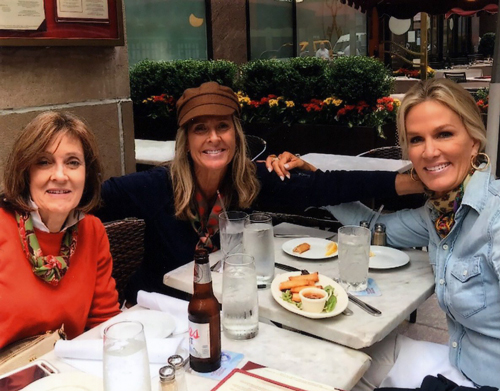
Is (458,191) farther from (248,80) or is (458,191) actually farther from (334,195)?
(248,80)

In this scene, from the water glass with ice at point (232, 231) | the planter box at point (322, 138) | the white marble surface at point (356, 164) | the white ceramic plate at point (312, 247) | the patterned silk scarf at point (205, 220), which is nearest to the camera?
the water glass with ice at point (232, 231)

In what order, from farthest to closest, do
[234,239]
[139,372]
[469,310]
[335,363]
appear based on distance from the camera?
[234,239]
[469,310]
[335,363]
[139,372]

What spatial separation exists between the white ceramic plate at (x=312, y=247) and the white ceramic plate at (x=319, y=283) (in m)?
0.25

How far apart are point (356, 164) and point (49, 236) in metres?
2.72

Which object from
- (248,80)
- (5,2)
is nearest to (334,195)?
(5,2)

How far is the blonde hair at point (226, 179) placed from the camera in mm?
2389

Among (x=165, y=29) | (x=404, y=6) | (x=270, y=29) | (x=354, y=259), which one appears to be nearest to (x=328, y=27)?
(x=270, y=29)

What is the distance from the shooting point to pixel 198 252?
1.32m

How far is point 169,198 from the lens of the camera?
2.41 m

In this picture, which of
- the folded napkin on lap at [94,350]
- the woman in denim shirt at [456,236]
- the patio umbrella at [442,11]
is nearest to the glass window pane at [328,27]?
the patio umbrella at [442,11]

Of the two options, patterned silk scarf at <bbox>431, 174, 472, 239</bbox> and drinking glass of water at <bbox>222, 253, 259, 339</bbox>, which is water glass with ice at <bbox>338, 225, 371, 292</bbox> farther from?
drinking glass of water at <bbox>222, 253, 259, 339</bbox>

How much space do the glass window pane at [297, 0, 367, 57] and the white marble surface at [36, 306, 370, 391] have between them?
11882mm

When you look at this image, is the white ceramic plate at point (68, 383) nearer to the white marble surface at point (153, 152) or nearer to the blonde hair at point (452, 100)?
the blonde hair at point (452, 100)

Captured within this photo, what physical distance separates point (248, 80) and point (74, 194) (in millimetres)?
6004
